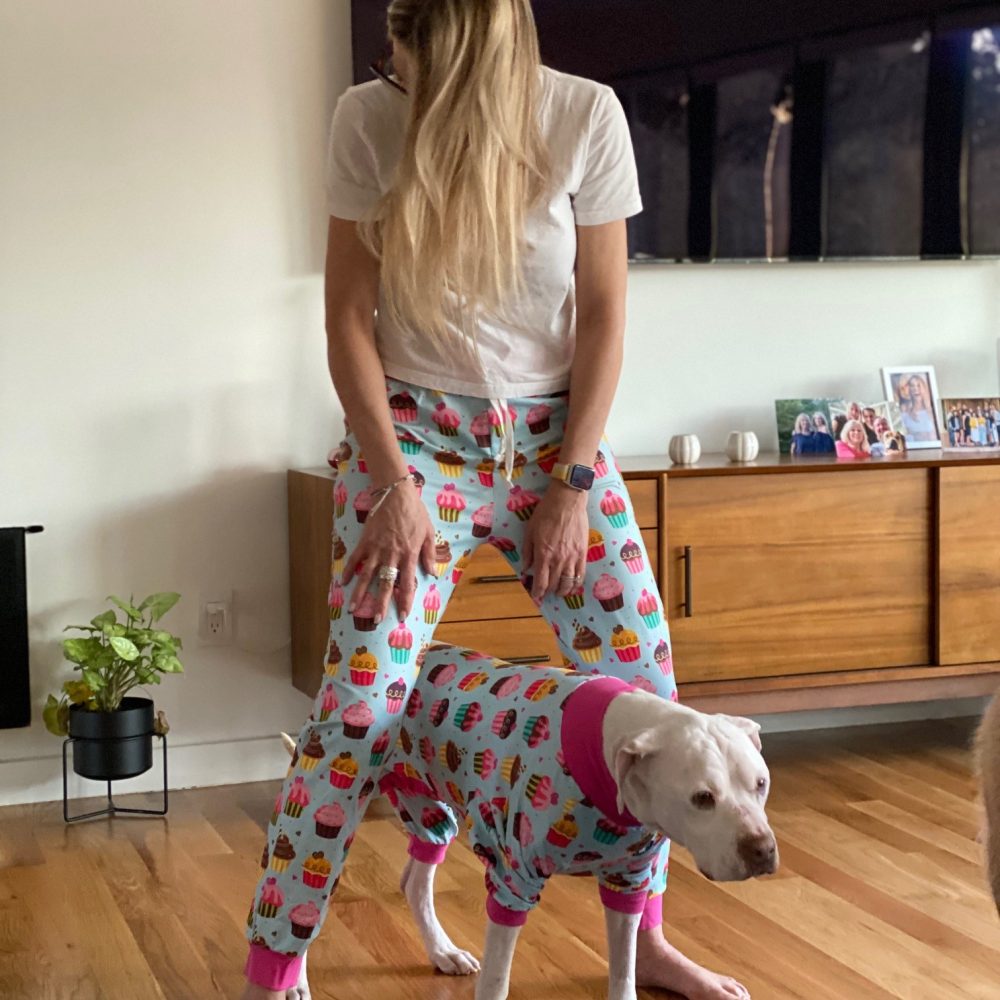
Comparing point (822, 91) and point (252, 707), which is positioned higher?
point (822, 91)

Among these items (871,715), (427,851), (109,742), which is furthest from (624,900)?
(871,715)

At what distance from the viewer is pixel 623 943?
70.0 inches

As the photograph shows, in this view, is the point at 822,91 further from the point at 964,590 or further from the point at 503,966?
the point at 503,966

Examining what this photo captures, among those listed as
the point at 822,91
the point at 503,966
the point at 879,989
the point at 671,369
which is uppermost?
the point at 822,91

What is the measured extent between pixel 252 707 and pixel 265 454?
0.57m

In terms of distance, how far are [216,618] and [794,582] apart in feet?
4.19

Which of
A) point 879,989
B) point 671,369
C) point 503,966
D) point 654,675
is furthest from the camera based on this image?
point 671,369

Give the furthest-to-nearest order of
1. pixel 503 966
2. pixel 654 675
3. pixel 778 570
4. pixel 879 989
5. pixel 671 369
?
pixel 671 369 < pixel 778 570 < pixel 879 989 < pixel 654 675 < pixel 503 966

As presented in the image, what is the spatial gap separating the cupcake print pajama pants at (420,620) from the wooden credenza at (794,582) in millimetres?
1077

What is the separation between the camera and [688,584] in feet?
10.0

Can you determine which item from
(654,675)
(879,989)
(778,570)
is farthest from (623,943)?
(778,570)

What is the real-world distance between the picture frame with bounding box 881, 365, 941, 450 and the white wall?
1.37 m

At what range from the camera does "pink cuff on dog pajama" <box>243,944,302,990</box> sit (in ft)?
5.82

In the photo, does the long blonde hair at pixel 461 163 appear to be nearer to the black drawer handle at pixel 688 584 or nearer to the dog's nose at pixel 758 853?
the dog's nose at pixel 758 853
